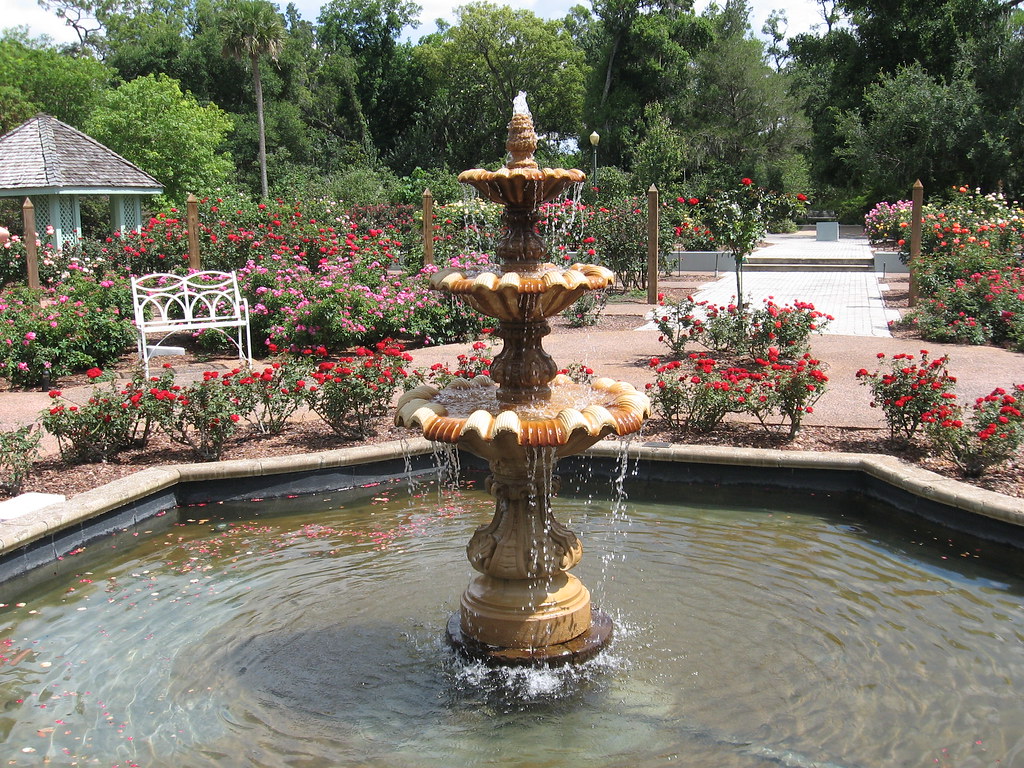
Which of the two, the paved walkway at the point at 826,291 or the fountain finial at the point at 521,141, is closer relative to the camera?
the fountain finial at the point at 521,141

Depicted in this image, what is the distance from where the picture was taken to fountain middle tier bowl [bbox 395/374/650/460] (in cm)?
384

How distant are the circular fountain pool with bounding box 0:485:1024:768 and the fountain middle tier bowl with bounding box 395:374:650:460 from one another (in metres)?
1.13

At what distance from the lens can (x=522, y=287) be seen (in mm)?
3824

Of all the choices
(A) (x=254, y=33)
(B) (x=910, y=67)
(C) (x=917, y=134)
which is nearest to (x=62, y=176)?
(A) (x=254, y=33)

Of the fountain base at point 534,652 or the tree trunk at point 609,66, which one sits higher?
the tree trunk at point 609,66

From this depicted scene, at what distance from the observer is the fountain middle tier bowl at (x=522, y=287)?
383 centimetres

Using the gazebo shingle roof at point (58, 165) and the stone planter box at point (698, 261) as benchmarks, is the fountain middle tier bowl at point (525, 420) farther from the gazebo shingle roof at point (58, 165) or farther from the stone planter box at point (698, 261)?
the gazebo shingle roof at point (58, 165)

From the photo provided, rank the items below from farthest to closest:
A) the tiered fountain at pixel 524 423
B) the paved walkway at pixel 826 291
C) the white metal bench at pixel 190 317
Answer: the paved walkway at pixel 826 291
the white metal bench at pixel 190 317
the tiered fountain at pixel 524 423

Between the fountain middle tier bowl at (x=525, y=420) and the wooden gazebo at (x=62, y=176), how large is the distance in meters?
17.7

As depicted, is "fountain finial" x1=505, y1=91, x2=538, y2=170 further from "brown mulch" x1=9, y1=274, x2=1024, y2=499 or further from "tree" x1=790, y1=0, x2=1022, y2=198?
"tree" x1=790, y1=0, x2=1022, y2=198

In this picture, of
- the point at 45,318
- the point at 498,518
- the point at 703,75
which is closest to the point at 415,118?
the point at 703,75

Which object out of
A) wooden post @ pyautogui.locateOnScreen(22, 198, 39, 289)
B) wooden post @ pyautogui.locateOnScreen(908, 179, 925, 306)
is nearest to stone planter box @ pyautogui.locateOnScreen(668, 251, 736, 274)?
wooden post @ pyautogui.locateOnScreen(908, 179, 925, 306)

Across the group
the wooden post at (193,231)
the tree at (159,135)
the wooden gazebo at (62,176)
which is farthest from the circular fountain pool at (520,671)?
the tree at (159,135)

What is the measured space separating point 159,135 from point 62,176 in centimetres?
816
